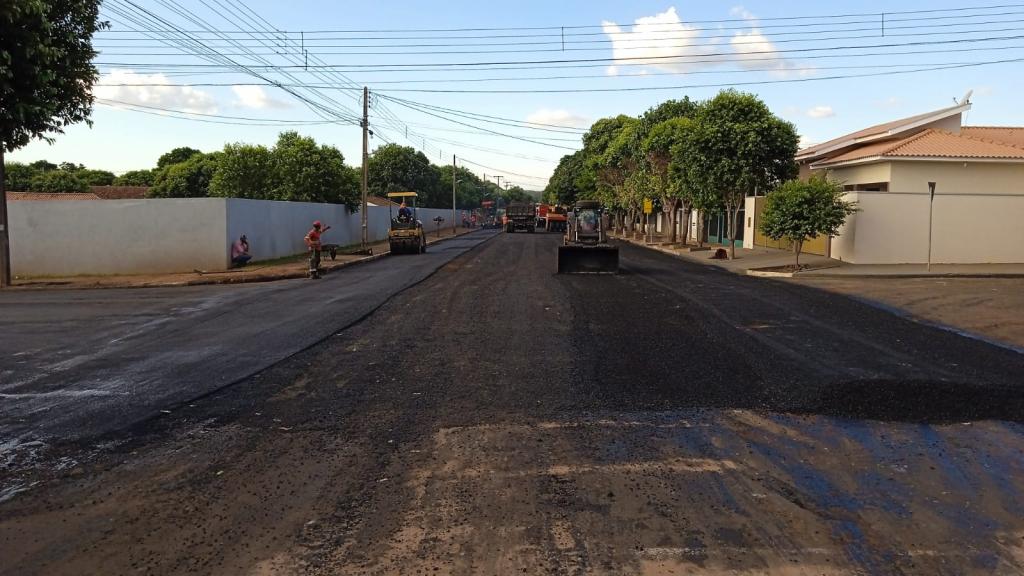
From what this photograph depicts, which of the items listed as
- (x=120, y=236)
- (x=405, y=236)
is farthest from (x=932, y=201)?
(x=120, y=236)

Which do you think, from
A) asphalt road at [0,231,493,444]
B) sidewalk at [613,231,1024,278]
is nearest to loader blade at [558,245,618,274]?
asphalt road at [0,231,493,444]

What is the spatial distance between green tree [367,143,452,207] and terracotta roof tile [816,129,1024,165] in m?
72.2

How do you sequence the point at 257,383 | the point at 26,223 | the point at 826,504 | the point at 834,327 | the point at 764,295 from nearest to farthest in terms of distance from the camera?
the point at 826,504 < the point at 257,383 < the point at 834,327 < the point at 764,295 < the point at 26,223

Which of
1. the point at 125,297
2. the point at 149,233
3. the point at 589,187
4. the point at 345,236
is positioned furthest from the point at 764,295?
the point at 589,187

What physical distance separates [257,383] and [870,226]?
2293 cm

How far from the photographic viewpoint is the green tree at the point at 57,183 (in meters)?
74.4

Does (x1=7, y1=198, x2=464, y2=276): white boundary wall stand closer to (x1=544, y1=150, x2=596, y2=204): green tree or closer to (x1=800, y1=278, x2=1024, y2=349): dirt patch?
(x1=800, y1=278, x2=1024, y2=349): dirt patch

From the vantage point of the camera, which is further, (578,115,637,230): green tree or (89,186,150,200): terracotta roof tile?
(89,186,150,200): terracotta roof tile

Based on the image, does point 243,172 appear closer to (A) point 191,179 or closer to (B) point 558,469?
(A) point 191,179

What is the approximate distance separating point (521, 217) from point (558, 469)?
201 ft

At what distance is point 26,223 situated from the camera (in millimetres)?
23703

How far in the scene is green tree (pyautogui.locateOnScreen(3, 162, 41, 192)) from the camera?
249ft

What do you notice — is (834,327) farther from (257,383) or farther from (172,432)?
(172,432)

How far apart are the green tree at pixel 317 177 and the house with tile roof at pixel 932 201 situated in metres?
25.5
